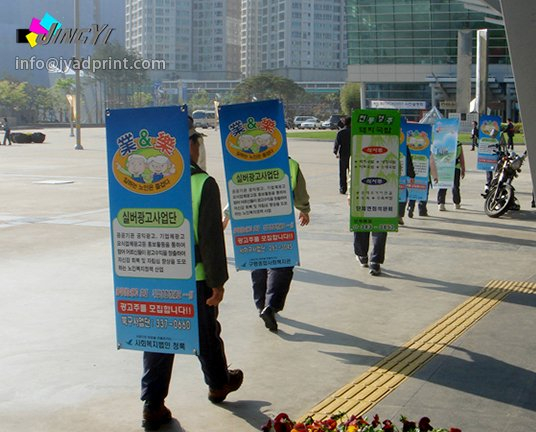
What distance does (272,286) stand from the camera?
737 cm

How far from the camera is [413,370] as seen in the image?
5996mm

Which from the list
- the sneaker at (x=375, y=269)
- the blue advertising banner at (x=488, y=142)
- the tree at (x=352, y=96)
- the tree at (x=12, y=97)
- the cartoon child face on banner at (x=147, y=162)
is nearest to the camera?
the cartoon child face on banner at (x=147, y=162)

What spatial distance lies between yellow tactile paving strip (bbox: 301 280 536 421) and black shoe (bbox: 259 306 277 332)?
1.16 meters

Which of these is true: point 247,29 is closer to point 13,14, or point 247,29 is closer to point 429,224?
point 13,14

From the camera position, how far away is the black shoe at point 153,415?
16.0ft

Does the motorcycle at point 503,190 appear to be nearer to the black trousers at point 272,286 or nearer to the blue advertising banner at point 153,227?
the black trousers at point 272,286

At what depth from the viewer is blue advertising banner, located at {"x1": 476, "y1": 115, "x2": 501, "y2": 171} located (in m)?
18.8

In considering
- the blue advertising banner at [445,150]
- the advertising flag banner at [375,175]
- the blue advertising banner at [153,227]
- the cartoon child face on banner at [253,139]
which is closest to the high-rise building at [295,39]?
the blue advertising banner at [445,150]

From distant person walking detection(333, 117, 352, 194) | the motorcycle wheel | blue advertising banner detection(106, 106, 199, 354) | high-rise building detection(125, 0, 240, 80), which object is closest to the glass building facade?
the motorcycle wheel

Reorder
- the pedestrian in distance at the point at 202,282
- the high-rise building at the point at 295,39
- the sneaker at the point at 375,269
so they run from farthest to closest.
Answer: the high-rise building at the point at 295,39 < the sneaker at the point at 375,269 < the pedestrian in distance at the point at 202,282

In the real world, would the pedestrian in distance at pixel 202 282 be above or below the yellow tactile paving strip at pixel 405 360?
above

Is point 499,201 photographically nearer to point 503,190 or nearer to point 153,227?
point 503,190

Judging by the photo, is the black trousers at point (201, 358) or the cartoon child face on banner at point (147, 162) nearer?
the cartoon child face on banner at point (147, 162)

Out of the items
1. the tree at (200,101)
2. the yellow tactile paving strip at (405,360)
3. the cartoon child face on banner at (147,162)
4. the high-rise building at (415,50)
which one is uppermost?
the high-rise building at (415,50)
